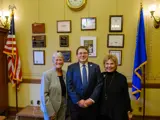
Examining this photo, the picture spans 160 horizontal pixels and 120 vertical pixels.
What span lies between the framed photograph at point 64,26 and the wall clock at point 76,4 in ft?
0.99

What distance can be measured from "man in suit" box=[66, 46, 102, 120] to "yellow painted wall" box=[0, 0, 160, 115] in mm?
1483

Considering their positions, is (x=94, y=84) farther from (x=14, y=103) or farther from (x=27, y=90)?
(x=14, y=103)

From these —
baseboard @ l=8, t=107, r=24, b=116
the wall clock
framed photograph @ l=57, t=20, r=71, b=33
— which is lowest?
baseboard @ l=8, t=107, r=24, b=116

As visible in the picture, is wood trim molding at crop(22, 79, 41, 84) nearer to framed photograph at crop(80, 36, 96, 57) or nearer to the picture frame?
framed photograph at crop(80, 36, 96, 57)

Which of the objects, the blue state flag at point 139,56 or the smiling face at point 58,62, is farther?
the blue state flag at point 139,56

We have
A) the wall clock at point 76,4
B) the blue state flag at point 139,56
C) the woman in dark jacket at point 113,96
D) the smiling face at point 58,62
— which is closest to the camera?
the woman in dark jacket at point 113,96

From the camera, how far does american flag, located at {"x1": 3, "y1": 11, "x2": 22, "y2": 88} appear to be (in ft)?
12.8

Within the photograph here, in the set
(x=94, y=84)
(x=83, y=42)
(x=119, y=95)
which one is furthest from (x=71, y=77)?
(x=83, y=42)

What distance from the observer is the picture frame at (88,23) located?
3.75m

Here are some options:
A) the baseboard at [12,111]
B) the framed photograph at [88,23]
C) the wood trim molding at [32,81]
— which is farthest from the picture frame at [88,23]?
the baseboard at [12,111]

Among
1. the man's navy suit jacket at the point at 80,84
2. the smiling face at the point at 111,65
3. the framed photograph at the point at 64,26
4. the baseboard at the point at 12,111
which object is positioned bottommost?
the baseboard at the point at 12,111

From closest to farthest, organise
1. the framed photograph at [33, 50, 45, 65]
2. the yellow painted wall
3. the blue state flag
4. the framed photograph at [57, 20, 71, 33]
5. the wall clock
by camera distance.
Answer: the blue state flag < the yellow painted wall < the wall clock < the framed photograph at [57, 20, 71, 33] < the framed photograph at [33, 50, 45, 65]

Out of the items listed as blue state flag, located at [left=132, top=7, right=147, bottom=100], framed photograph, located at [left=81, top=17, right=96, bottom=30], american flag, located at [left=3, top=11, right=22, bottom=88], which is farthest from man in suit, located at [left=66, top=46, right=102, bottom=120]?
american flag, located at [left=3, top=11, right=22, bottom=88]

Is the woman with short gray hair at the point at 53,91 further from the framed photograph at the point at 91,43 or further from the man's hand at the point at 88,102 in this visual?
the framed photograph at the point at 91,43
